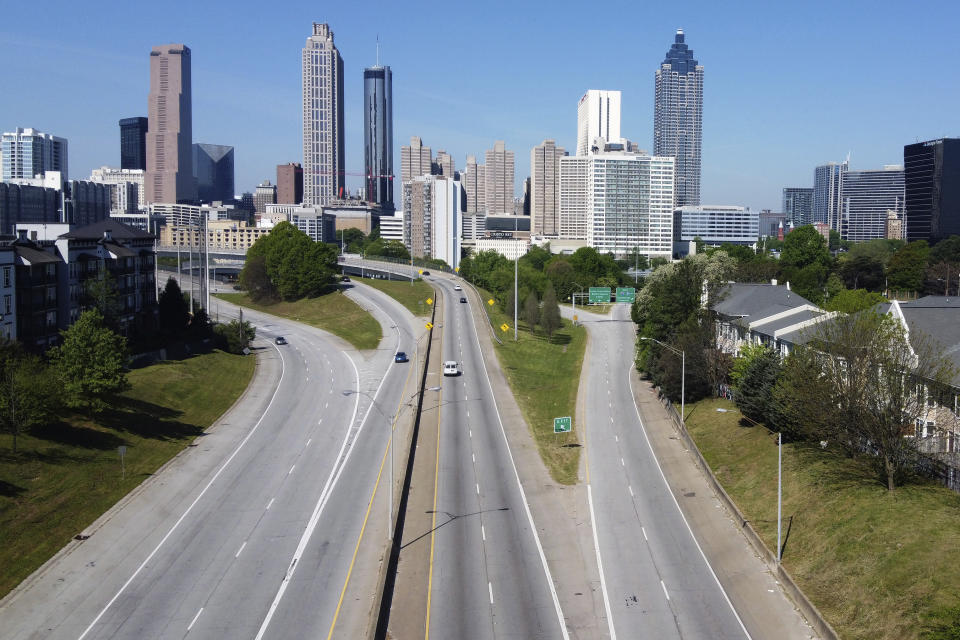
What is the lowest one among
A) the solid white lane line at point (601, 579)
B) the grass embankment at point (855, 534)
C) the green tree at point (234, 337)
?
the solid white lane line at point (601, 579)

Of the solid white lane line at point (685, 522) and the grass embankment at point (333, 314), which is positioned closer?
the solid white lane line at point (685, 522)

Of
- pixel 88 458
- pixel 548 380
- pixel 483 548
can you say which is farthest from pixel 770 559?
pixel 548 380

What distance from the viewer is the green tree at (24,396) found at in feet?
152

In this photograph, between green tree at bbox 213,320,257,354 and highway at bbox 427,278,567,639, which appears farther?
green tree at bbox 213,320,257,354

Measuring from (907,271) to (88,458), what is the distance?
13389 centimetres

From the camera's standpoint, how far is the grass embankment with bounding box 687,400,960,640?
107 ft

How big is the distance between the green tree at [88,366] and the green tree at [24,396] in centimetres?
319

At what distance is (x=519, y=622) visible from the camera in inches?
1277

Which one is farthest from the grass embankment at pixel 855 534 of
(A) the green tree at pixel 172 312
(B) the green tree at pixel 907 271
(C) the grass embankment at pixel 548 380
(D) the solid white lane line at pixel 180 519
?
(B) the green tree at pixel 907 271

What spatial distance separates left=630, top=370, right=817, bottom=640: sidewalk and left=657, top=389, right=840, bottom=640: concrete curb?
9.3 inches

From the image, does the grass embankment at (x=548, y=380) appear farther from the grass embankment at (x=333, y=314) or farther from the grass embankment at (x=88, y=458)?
the grass embankment at (x=88, y=458)

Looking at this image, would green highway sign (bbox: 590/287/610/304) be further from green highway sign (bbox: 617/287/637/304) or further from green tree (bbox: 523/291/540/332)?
green tree (bbox: 523/291/540/332)

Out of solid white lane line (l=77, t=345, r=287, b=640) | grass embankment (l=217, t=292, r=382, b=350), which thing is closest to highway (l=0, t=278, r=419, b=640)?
solid white lane line (l=77, t=345, r=287, b=640)

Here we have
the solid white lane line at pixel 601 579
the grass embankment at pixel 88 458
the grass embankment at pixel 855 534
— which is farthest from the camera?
the grass embankment at pixel 88 458
